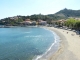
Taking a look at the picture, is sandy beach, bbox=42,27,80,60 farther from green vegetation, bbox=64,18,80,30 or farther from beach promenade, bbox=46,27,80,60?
green vegetation, bbox=64,18,80,30

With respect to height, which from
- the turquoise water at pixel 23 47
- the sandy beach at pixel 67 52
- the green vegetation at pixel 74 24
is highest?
the green vegetation at pixel 74 24

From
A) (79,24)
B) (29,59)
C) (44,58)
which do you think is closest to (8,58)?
(29,59)

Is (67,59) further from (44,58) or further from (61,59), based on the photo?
(44,58)

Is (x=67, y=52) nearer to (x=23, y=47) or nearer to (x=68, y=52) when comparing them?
(x=68, y=52)

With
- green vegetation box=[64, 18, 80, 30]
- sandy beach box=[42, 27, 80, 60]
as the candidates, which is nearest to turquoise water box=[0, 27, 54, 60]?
sandy beach box=[42, 27, 80, 60]

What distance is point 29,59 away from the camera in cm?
3061

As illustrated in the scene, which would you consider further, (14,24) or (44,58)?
(14,24)

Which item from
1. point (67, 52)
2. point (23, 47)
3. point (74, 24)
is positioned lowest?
point (23, 47)

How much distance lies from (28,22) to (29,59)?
149585 mm

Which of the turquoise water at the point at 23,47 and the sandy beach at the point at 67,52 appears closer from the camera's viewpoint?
the sandy beach at the point at 67,52

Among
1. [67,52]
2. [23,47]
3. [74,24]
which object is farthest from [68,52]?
[74,24]

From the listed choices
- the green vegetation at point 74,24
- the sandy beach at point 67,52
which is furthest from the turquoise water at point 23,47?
the green vegetation at point 74,24

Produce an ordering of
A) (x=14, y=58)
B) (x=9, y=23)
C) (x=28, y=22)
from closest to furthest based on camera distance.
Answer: (x=14, y=58) → (x=28, y=22) → (x=9, y=23)

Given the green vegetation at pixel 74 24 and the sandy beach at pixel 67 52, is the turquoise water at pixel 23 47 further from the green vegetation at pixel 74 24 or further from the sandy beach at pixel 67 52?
the green vegetation at pixel 74 24
